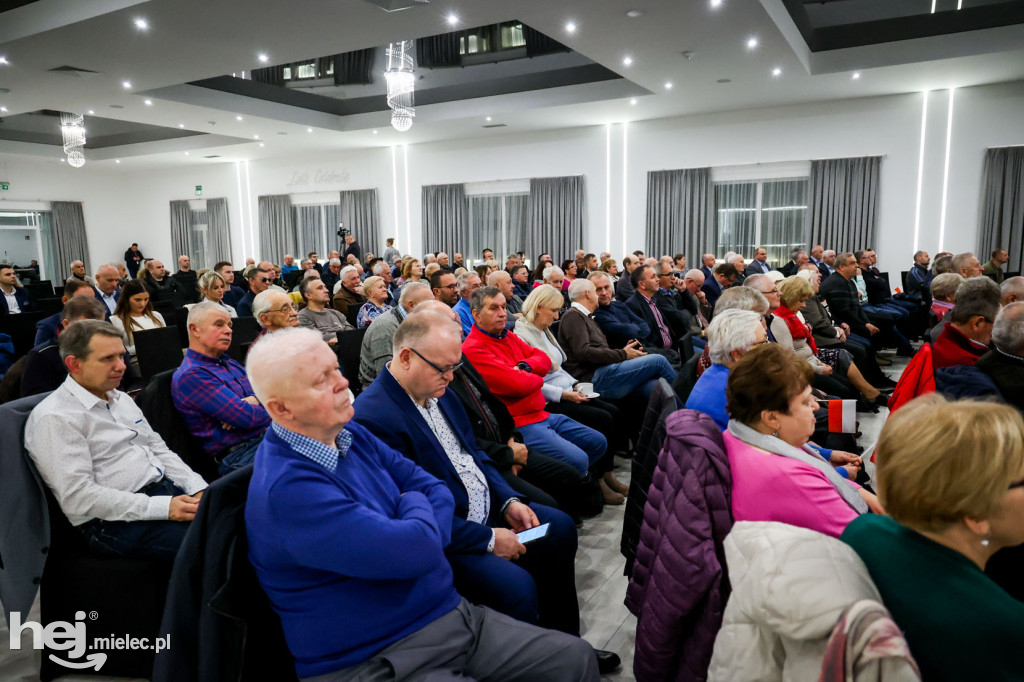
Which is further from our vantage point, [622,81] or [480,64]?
[480,64]

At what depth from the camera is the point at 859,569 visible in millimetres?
1078

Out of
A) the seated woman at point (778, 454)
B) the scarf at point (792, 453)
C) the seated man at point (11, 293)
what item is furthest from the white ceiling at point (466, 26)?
the scarf at point (792, 453)

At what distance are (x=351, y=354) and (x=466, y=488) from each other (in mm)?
2208

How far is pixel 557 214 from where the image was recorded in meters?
13.0

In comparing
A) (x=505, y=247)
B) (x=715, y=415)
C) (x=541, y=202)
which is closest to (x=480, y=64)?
(x=541, y=202)

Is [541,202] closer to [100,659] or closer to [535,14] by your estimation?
[535,14]

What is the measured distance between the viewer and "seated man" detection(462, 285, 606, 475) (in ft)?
10.5

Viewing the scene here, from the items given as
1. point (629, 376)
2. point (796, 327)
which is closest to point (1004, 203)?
point (796, 327)

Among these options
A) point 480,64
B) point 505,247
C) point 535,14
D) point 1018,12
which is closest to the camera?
point 535,14

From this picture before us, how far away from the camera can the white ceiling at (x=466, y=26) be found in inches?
249

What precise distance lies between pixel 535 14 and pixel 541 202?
6711 mm

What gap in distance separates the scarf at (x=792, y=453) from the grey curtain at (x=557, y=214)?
11215mm

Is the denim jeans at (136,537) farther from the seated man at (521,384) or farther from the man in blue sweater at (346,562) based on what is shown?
the seated man at (521,384)

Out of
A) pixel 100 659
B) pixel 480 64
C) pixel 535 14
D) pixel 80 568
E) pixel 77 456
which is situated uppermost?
pixel 480 64
